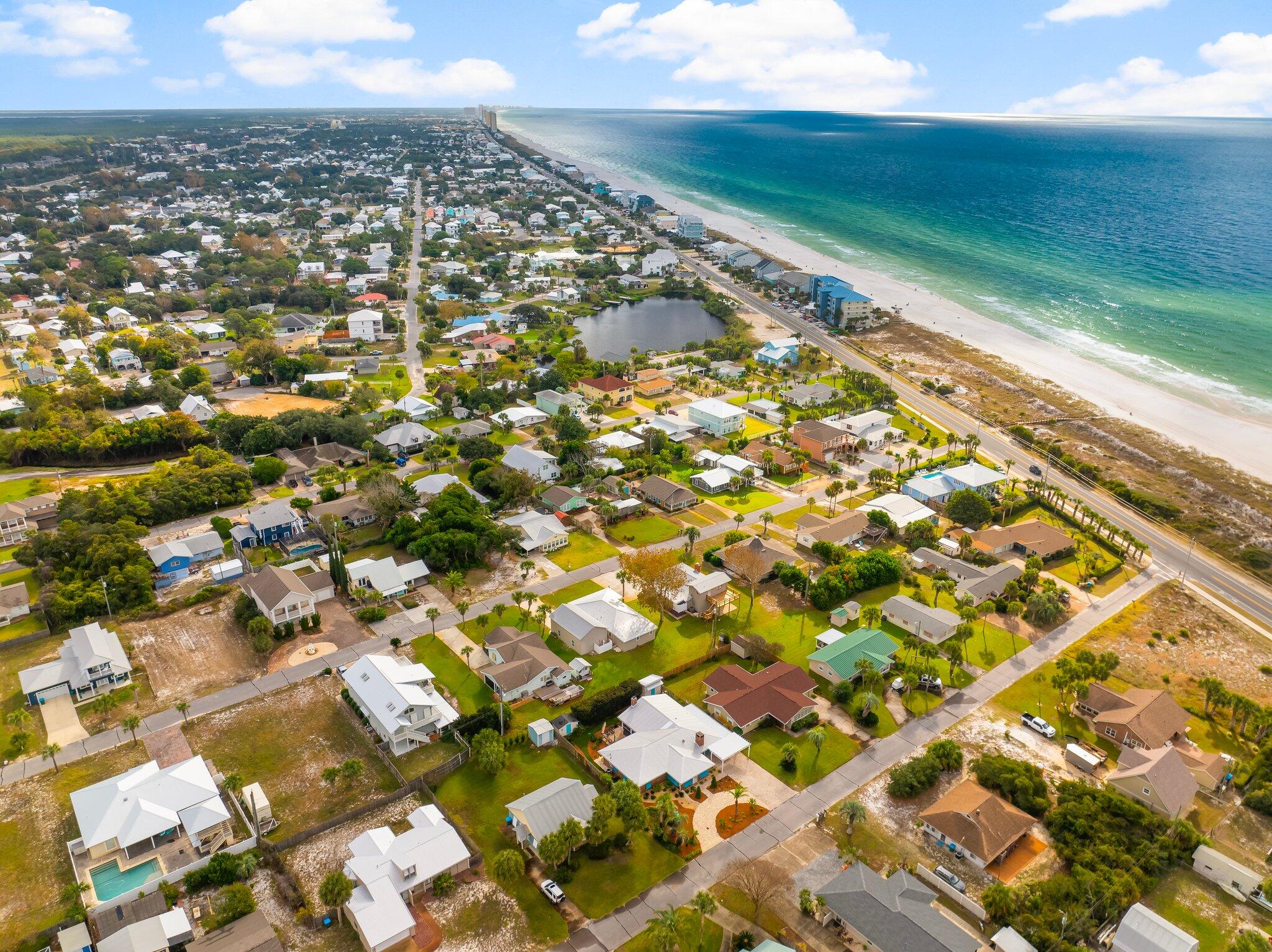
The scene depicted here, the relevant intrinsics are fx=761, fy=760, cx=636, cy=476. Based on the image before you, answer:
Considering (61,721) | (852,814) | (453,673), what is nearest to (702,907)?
(852,814)

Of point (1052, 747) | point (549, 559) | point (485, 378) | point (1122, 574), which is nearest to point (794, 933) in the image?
point (1052, 747)

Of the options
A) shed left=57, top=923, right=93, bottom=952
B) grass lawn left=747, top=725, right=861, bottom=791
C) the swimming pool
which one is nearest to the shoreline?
grass lawn left=747, top=725, right=861, bottom=791

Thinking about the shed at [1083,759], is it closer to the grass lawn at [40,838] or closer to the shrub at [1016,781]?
the shrub at [1016,781]

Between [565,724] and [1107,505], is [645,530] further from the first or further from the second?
[1107,505]

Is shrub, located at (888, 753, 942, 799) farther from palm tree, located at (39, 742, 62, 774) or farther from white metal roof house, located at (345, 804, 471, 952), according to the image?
palm tree, located at (39, 742, 62, 774)

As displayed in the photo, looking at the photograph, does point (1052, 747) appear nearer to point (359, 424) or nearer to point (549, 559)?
point (549, 559)
